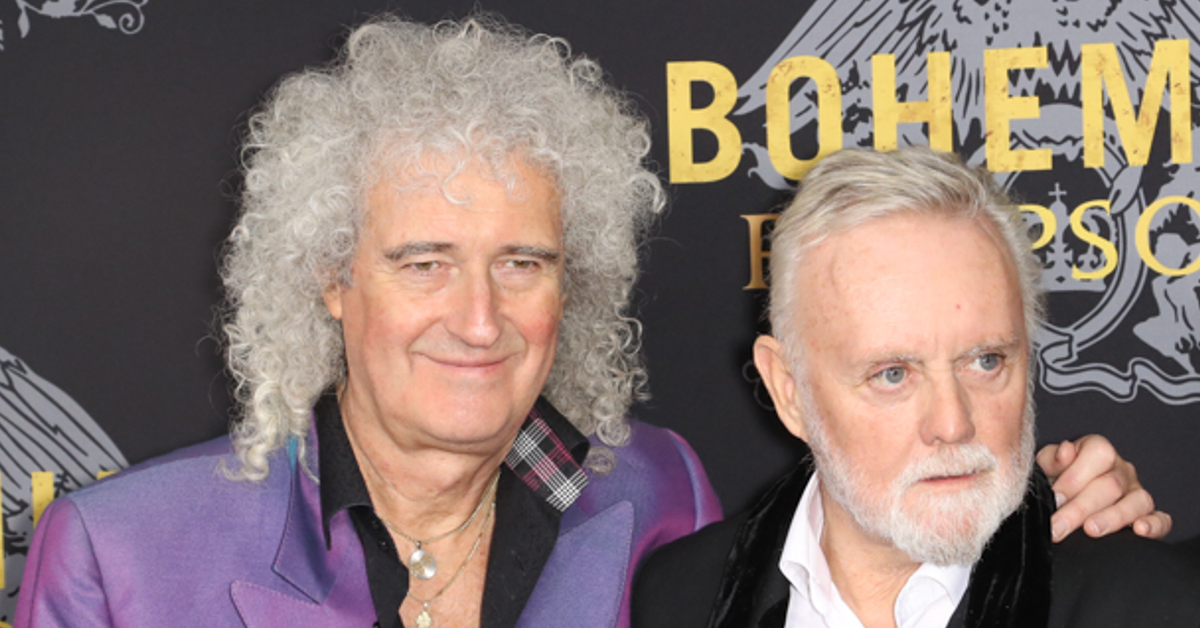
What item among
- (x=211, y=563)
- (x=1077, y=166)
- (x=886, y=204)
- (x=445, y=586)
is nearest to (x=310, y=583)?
(x=211, y=563)

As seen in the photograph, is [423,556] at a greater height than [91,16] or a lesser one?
lesser

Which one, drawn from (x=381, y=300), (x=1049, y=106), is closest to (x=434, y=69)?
(x=381, y=300)

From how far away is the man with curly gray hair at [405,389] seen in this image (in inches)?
78.0

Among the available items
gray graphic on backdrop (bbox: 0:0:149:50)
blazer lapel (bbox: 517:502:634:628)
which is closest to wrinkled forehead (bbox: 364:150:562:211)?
blazer lapel (bbox: 517:502:634:628)

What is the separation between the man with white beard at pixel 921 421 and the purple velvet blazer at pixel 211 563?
35cm

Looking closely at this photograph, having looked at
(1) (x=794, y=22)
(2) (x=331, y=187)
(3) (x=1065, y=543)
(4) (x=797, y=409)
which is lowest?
(3) (x=1065, y=543)

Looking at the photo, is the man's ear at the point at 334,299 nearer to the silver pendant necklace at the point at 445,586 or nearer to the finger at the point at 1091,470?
the silver pendant necklace at the point at 445,586

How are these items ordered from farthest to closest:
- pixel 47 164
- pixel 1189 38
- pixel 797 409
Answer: pixel 47 164, pixel 1189 38, pixel 797 409

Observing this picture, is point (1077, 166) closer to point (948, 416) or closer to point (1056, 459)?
point (1056, 459)

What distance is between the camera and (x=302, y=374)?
2.24m

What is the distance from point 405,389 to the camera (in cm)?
204

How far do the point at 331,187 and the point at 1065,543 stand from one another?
1327 millimetres

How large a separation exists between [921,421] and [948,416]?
0.04 m

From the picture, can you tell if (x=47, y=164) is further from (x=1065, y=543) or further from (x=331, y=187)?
(x=1065, y=543)
